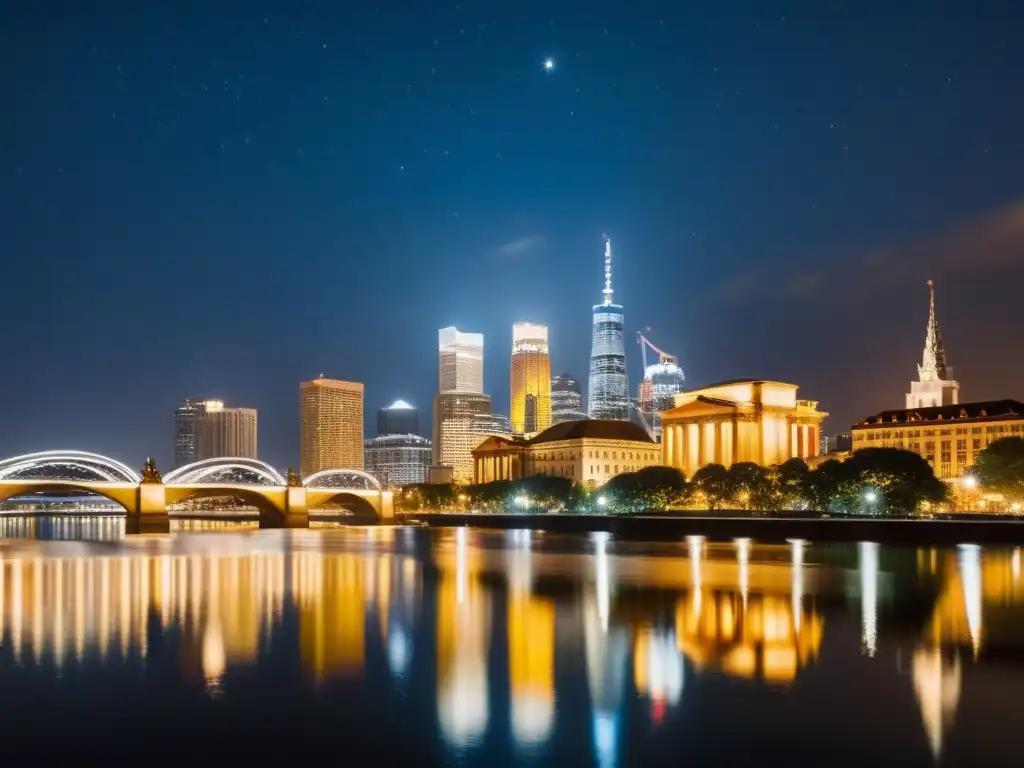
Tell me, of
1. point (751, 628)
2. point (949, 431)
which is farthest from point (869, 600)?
point (949, 431)

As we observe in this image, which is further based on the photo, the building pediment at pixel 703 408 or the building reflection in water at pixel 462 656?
the building pediment at pixel 703 408

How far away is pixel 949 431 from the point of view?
154 meters

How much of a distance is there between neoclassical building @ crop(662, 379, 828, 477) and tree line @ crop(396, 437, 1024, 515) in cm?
2154

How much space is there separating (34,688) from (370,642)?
374 inches

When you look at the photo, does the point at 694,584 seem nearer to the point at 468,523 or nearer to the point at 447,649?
the point at 447,649

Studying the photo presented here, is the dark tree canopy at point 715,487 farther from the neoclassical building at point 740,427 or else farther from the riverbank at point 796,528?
the neoclassical building at point 740,427

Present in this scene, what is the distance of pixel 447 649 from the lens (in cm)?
2825

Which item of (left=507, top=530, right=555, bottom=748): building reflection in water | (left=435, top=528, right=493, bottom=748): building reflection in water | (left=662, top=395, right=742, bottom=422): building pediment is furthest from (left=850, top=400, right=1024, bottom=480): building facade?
Answer: (left=507, top=530, right=555, bottom=748): building reflection in water

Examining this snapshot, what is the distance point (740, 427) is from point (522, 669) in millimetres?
147915

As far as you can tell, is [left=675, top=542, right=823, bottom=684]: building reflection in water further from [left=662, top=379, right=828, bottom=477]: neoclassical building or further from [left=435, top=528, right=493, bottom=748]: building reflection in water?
[left=662, top=379, right=828, bottom=477]: neoclassical building

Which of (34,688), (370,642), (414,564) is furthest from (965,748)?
(414,564)

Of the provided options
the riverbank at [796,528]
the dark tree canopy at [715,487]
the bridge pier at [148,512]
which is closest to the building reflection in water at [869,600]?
the riverbank at [796,528]

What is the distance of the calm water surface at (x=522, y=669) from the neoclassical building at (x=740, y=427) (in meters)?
118

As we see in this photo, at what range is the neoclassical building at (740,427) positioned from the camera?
551ft
